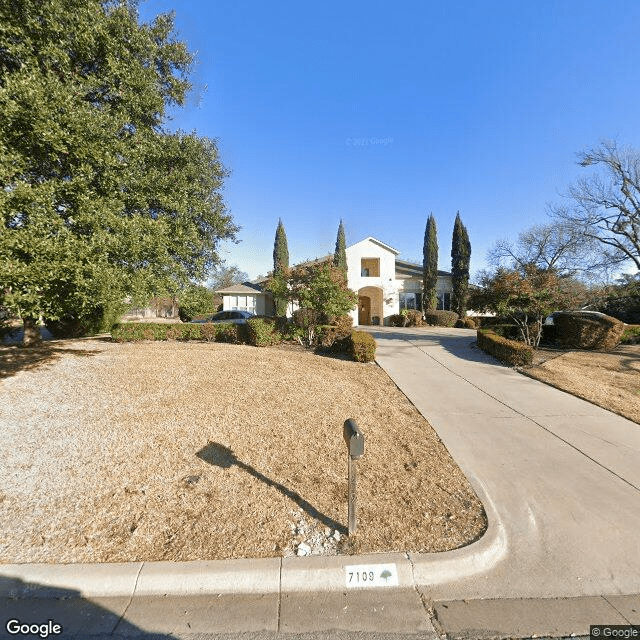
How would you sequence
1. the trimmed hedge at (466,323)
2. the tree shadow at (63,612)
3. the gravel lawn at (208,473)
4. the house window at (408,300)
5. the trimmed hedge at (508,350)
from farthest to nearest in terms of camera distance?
the house window at (408,300) → the trimmed hedge at (466,323) → the trimmed hedge at (508,350) → the gravel lawn at (208,473) → the tree shadow at (63,612)

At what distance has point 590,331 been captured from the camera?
11.5 m

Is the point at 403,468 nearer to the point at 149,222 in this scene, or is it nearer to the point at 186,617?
the point at 186,617

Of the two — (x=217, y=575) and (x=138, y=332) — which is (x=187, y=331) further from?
(x=217, y=575)

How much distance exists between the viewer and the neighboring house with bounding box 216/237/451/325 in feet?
73.8

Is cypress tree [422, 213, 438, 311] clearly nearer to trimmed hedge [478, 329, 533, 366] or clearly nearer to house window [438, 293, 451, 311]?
house window [438, 293, 451, 311]

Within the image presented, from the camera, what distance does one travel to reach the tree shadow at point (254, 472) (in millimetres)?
2877

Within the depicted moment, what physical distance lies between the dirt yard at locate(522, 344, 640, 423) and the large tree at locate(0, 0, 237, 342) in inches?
389

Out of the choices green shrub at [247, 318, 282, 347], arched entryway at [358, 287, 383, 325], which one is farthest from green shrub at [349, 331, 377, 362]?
arched entryway at [358, 287, 383, 325]

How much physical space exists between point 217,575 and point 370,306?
73.3 feet

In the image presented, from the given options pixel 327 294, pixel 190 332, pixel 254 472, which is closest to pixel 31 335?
pixel 190 332

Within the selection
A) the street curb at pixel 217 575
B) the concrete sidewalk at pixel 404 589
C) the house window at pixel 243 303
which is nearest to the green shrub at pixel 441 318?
the house window at pixel 243 303

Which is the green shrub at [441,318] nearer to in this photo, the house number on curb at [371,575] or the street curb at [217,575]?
the street curb at [217,575]

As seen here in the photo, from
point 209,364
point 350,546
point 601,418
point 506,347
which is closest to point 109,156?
point 209,364

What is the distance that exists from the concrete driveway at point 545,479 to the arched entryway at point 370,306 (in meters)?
15.7
